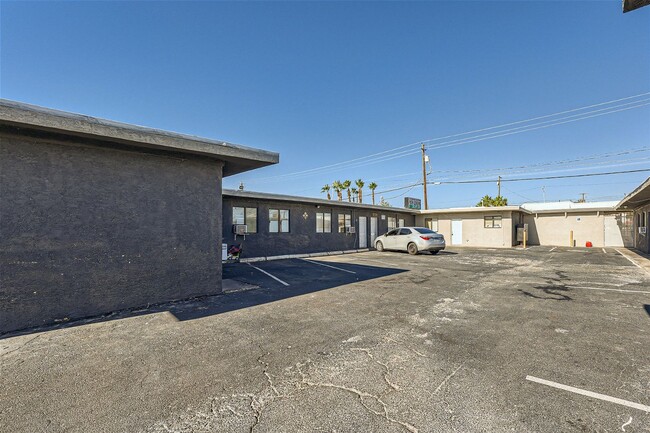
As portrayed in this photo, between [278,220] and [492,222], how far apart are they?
17120 mm

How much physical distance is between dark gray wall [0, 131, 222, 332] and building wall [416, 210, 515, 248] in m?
22.0

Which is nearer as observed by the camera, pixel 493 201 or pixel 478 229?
pixel 478 229

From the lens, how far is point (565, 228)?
80.8 ft

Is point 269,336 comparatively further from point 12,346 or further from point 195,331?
point 12,346

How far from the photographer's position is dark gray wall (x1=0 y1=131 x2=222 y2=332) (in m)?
4.83

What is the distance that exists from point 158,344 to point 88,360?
0.75 meters

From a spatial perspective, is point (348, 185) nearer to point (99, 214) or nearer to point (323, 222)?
point (323, 222)

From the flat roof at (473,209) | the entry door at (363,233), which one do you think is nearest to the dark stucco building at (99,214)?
the entry door at (363,233)

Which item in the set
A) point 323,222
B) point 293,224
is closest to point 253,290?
point 293,224

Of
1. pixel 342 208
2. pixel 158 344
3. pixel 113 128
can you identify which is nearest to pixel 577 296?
pixel 158 344

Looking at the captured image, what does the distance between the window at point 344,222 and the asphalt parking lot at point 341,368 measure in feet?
40.2

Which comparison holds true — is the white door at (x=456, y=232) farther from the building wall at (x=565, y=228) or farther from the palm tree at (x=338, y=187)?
the palm tree at (x=338, y=187)

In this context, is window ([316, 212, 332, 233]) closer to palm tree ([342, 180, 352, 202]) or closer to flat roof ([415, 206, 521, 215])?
flat roof ([415, 206, 521, 215])

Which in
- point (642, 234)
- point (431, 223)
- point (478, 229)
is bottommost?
point (642, 234)
